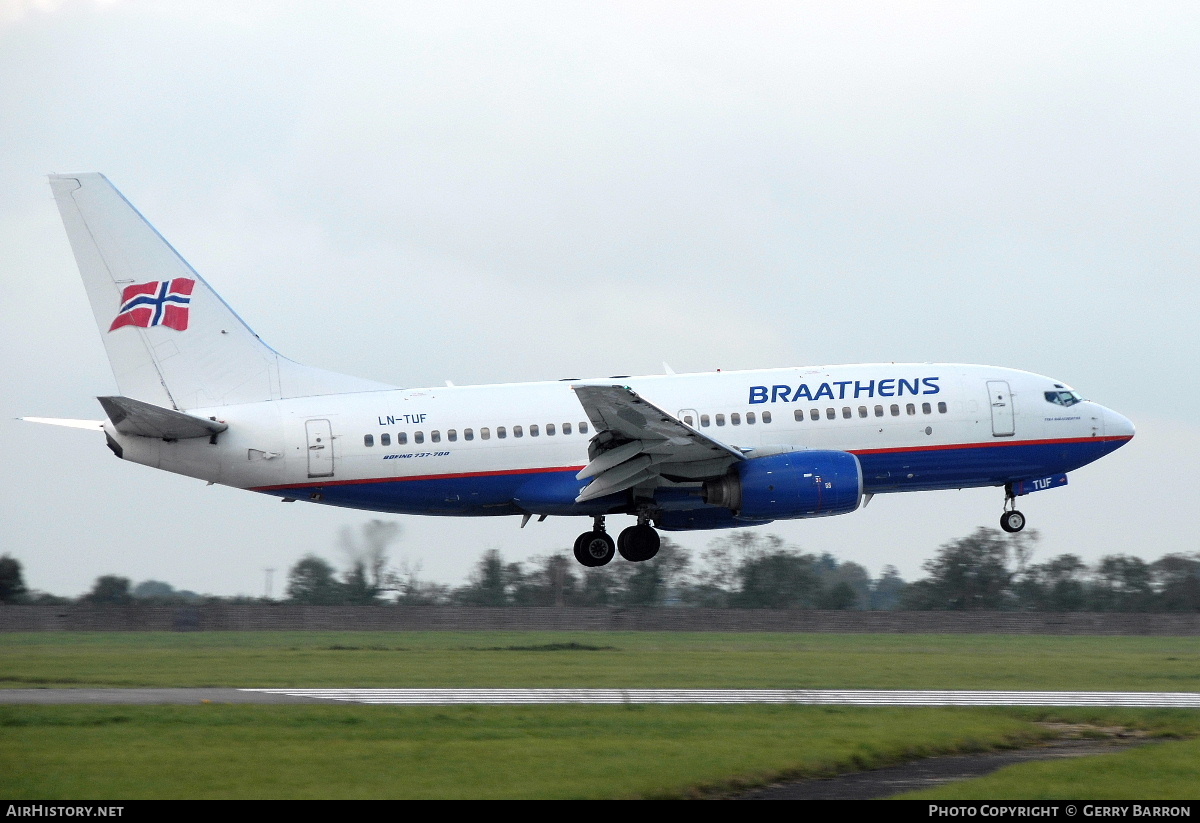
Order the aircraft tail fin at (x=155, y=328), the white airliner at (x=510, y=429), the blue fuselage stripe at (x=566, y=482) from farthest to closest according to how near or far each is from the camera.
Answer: the aircraft tail fin at (x=155, y=328) < the blue fuselage stripe at (x=566, y=482) < the white airliner at (x=510, y=429)

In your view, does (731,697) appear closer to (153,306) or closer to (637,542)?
(637,542)

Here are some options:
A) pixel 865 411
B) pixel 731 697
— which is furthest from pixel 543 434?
pixel 731 697

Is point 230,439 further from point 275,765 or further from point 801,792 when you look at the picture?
point 801,792

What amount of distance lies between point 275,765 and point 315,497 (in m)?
17.7

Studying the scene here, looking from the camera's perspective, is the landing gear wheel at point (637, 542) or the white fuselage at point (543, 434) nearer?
the white fuselage at point (543, 434)

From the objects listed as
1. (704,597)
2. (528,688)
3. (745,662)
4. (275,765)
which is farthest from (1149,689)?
(704,597)

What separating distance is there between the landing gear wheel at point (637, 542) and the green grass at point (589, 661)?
2.60 m

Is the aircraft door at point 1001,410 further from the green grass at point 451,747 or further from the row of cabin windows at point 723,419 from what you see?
the green grass at point 451,747

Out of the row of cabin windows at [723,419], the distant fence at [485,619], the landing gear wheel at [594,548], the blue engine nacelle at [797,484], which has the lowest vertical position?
the distant fence at [485,619]

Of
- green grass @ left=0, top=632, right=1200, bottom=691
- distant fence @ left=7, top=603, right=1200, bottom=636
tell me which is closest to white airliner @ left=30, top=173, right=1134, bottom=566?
green grass @ left=0, top=632, right=1200, bottom=691

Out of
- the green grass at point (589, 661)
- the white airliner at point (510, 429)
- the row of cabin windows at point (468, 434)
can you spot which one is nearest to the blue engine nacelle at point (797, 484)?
the white airliner at point (510, 429)

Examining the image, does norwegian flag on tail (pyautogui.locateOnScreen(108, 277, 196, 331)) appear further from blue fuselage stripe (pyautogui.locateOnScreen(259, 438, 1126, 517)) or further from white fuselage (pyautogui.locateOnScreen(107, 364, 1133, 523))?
blue fuselage stripe (pyautogui.locateOnScreen(259, 438, 1126, 517))

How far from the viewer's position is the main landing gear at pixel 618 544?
121 feet
